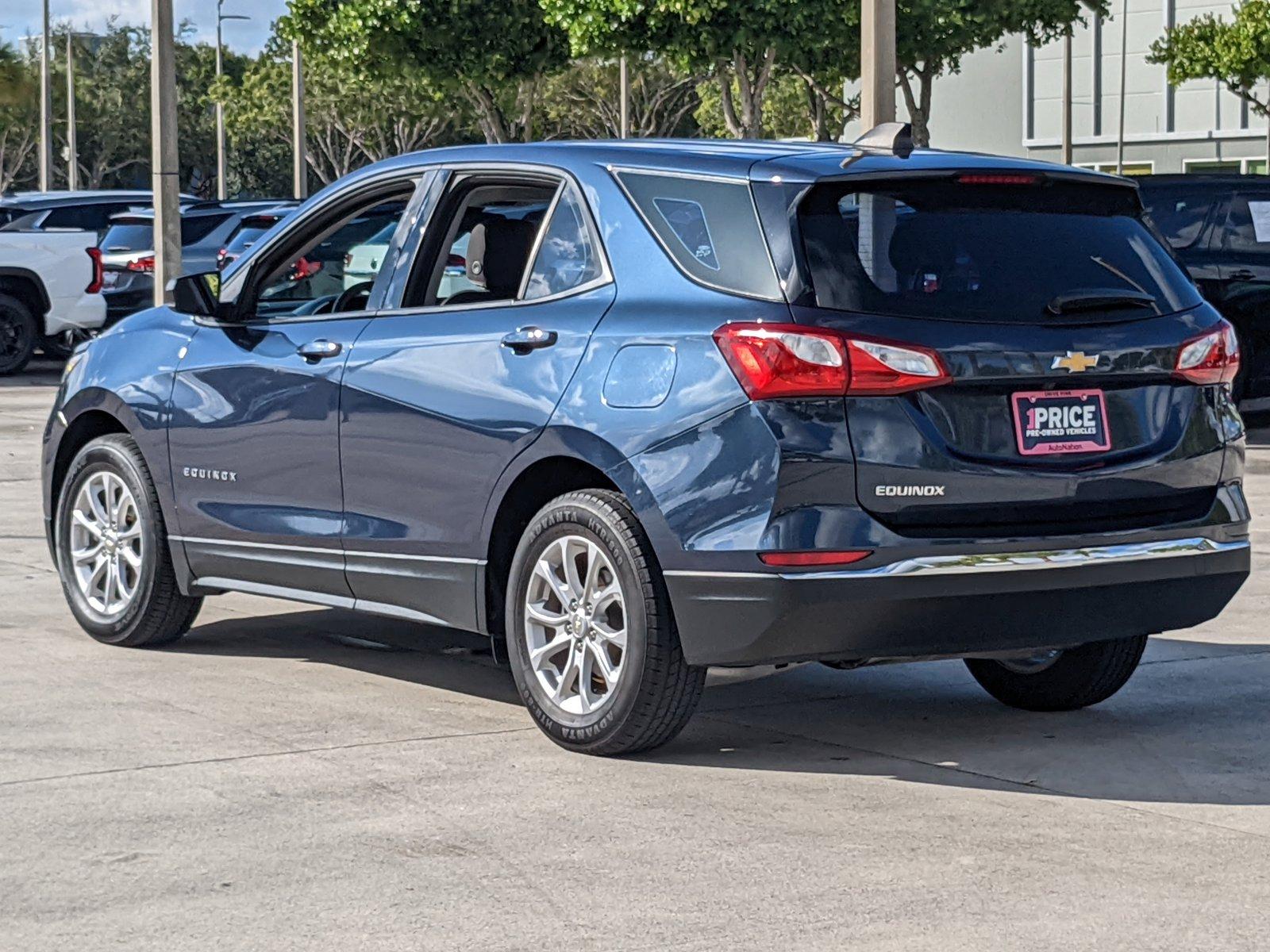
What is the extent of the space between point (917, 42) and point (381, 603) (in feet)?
74.4

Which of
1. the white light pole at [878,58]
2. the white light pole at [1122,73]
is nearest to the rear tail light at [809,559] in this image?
the white light pole at [878,58]

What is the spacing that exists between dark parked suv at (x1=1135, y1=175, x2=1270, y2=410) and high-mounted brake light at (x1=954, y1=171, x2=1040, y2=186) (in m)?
10.4

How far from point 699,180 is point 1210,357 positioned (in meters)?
1.52

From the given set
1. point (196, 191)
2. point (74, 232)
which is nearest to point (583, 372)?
point (74, 232)

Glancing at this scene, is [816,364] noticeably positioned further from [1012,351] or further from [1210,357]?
[1210,357]

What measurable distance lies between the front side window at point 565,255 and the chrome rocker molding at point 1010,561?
1.00m

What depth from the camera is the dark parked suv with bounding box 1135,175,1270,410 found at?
53.1ft

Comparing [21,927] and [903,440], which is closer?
[21,927]

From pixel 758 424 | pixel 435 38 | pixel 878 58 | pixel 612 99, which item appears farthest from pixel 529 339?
pixel 612 99

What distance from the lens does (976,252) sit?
6008mm

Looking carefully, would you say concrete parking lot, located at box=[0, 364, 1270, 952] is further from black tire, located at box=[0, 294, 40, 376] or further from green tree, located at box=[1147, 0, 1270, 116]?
green tree, located at box=[1147, 0, 1270, 116]

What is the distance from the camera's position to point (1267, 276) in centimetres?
1620

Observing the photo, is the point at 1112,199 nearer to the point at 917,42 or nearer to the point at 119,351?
the point at 119,351

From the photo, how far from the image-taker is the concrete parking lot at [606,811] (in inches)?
183
